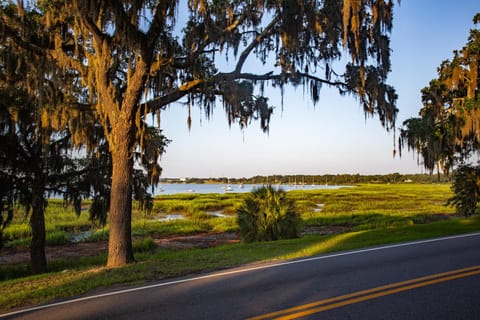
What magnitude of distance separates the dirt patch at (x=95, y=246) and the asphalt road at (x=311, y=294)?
14.1 metres

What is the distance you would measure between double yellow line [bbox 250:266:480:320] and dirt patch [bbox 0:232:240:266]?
52.2ft

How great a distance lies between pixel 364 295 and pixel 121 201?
22.3ft

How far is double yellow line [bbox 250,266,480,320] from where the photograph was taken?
4.98m

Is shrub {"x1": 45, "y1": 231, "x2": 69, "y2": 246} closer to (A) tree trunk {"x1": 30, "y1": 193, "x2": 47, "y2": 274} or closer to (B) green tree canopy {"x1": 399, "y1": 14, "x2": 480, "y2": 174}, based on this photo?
(A) tree trunk {"x1": 30, "y1": 193, "x2": 47, "y2": 274}

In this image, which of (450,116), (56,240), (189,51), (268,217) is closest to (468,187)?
(450,116)

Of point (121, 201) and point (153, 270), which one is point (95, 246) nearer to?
point (121, 201)

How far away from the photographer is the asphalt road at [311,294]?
5.04 m

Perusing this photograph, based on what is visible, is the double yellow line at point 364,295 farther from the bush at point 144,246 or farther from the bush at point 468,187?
the bush at point 144,246

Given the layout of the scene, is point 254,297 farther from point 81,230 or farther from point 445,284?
point 81,230

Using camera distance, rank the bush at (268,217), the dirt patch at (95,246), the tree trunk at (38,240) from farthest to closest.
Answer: the dirt patch at (95,246) < the bush at (268,217) < the tree trunk at (38,240)

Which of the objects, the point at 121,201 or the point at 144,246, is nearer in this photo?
the point at 121,201

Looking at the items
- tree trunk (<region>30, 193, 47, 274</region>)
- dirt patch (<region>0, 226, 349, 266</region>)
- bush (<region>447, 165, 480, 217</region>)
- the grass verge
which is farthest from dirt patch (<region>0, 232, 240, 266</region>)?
bush (<region>447, 165, 480, 217</region>)

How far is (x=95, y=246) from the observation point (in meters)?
22.3

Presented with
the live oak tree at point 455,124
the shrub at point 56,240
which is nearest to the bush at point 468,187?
the live oak tree at point 455,124
